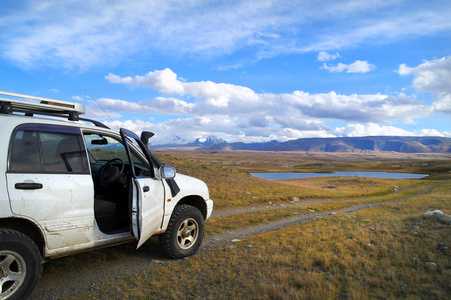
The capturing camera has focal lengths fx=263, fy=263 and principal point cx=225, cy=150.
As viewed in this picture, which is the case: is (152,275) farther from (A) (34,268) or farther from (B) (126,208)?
(A) (34,268)

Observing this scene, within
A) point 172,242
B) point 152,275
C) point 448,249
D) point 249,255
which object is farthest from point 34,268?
point 448,249

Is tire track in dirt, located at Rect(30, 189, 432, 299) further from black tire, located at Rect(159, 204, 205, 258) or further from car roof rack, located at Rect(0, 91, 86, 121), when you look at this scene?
car roof rack, located at Rect(0, 91, 86, 121)

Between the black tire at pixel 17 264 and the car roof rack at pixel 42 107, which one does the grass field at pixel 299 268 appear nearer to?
the black tire at pixel 17 264

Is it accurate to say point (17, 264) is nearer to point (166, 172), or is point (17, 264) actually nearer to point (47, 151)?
point (47, 151)

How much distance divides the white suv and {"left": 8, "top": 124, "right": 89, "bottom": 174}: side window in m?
0.01

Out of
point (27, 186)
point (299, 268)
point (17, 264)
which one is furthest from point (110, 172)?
point (299, 268)

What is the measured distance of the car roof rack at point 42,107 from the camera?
157 inches

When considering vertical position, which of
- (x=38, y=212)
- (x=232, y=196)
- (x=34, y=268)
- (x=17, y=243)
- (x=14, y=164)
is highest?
(x=14, y=164)

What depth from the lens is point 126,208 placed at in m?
5.59

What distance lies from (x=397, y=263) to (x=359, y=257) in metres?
0.70

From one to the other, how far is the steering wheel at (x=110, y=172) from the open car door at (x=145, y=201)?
1.76ft

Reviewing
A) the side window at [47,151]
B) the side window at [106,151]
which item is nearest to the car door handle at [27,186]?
the side window at [47,151]

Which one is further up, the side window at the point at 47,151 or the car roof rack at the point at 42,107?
the car roof rack at the point at 42,107

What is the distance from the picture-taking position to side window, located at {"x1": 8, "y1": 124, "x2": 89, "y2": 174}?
12.6 ft
